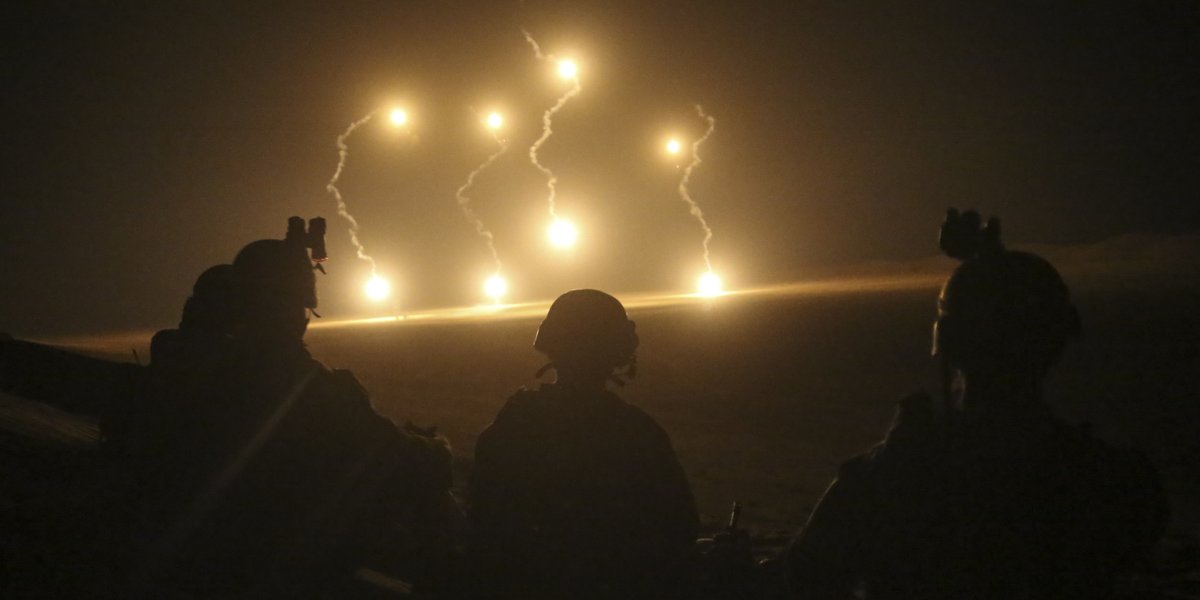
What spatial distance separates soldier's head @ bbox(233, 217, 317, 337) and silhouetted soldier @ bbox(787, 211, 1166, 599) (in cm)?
299

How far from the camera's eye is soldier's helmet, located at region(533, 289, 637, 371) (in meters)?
3.48

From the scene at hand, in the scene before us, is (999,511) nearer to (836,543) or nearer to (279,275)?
(836,543)

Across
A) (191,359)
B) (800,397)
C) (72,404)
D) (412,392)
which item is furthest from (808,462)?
(412,392)

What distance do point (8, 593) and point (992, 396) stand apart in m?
3.84

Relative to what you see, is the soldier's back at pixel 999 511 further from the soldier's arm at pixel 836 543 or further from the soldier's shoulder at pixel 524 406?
the soldier's shoulder at pixel 524 406

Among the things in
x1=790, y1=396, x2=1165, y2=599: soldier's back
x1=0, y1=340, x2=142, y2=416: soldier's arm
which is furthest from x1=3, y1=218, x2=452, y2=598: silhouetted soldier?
x1=0, y1=340, x2=142, y2=416: soldier's arm

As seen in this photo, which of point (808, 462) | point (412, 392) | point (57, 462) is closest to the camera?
point (57, 462)

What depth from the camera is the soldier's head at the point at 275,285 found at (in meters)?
4.20

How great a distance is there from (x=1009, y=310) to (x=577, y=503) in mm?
1792

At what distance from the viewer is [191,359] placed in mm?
4109

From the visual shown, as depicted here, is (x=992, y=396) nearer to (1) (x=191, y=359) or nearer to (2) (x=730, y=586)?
(2) (x=730, y=586)

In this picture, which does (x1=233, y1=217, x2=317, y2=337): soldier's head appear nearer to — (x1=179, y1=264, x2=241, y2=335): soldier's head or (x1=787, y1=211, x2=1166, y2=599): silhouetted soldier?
(x1=179, y1=264, x2=241, y2=335): soldier's head

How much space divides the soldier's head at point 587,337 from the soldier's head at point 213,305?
1.88 m

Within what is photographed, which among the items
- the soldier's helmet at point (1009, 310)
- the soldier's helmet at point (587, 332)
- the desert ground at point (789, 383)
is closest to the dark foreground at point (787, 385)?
the desert ground at point (789, 383)
